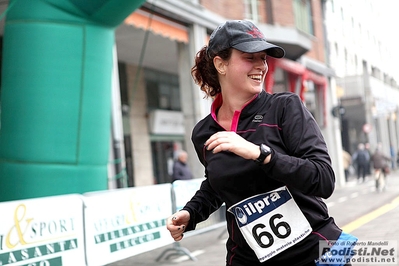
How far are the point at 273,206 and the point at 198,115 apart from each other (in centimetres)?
1313

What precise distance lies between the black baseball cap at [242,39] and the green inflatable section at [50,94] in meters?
5.31

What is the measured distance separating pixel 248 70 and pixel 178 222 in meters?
0.71

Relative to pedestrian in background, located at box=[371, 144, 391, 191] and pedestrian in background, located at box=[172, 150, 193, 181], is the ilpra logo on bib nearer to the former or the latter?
pedestrian in background, located at box=[172, 150, 193, 181]

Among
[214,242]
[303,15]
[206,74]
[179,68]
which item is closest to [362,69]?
[303,15]

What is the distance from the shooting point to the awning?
12.6 m

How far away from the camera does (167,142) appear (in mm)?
21031

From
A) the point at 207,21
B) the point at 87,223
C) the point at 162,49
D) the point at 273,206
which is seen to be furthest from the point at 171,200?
the point at 162,49

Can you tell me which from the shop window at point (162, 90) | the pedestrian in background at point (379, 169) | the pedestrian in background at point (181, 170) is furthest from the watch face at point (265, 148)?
the shop window at point (162, 90)

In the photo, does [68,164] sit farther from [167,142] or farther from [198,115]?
[167,142]

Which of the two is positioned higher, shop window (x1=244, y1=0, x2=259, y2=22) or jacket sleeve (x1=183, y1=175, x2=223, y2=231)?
shop window (x1=244, y1=0, x2=259, y2=22)

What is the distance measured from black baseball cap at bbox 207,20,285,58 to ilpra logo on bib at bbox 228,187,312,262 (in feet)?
1.73

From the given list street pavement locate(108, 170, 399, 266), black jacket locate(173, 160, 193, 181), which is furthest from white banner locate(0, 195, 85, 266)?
black jacket locate(173, 160, 193, 181)

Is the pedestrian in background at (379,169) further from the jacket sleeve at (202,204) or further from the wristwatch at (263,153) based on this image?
the wristwatch at (263,153)

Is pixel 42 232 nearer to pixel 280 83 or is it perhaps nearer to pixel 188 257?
pixel 188 257
